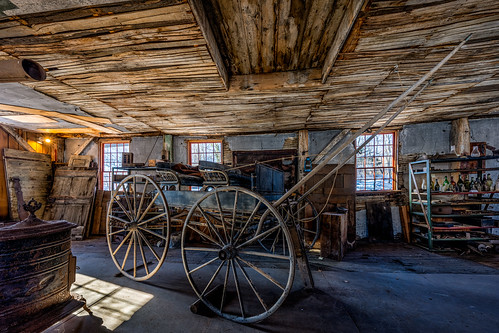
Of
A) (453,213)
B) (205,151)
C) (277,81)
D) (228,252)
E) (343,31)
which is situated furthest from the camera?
(205,151)

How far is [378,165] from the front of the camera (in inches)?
225

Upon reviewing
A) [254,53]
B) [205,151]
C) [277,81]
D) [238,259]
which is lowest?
[238,259]

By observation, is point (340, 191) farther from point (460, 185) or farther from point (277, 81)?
point (277, 81)

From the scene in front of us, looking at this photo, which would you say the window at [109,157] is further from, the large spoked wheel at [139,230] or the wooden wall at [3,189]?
the wooden wall at [3,189]

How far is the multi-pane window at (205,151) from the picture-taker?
6.37 metres

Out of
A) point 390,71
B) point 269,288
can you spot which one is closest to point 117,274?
point 269,288

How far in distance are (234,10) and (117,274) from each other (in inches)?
150

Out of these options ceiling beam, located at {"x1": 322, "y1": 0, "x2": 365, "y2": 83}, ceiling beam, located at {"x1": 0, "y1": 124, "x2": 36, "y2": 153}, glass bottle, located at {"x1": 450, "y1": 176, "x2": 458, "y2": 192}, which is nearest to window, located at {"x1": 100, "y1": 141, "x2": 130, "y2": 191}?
ceiling beam, located at {"x1": 0, "y1": 124, "x2": 36, "y2": 153}

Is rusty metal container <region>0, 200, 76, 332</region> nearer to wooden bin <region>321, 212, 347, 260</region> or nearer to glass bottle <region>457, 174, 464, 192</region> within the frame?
wooden bin <region>321, 212, 347, 260</region>

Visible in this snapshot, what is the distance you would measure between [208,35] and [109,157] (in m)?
6.33

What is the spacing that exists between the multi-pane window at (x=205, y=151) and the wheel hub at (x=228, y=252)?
4276mm

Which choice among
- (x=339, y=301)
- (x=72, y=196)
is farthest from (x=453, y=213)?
(x=72, y=196)

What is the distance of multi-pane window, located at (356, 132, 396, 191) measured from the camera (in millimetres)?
5668

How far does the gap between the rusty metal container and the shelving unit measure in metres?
6.05
